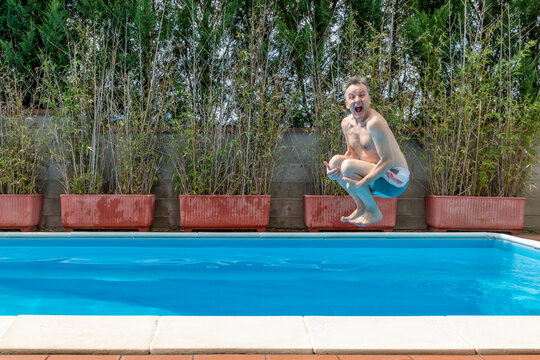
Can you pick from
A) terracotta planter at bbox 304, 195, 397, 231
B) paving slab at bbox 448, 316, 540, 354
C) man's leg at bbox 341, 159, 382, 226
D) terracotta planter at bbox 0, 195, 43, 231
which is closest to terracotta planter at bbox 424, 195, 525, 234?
terracotta planter at bbox 304, 195, 397, 231

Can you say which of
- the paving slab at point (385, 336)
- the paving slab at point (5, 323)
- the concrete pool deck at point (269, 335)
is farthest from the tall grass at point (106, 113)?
the paving slab at point (385, 336)

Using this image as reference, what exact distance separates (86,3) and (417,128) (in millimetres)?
4007

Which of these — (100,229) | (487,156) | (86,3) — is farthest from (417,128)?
(86,3)

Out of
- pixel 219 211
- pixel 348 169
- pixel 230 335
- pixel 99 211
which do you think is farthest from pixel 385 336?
pixel 99 211

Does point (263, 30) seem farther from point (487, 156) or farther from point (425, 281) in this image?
point (425, 281)

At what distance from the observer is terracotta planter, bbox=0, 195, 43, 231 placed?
4707mm

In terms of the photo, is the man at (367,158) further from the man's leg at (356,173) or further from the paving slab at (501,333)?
the paving slab at (501,333)

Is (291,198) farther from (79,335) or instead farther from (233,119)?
(79,335)

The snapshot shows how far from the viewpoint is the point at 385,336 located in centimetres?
137

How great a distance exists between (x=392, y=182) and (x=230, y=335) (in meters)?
1.29

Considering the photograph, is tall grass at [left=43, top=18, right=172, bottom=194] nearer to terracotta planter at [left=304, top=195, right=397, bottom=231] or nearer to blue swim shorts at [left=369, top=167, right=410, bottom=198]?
terracotta planter at [left=304, top=195, right=397, bottom=231]

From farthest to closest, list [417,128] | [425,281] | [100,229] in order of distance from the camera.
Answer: [417,128] → [100,229] → [425,281]

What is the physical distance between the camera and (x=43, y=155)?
5.10 metres

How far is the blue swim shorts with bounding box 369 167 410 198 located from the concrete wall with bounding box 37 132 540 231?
114 inches
